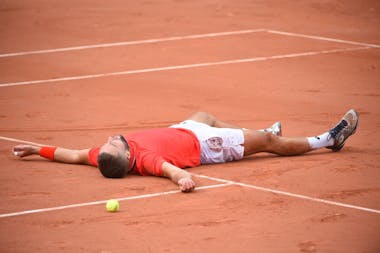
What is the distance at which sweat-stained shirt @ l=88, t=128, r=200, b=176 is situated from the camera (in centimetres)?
992

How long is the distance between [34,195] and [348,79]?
6.52m

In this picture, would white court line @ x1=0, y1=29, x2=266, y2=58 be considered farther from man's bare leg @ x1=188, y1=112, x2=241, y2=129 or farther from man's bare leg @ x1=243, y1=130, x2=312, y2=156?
man's bare leg @ x1=243, y1=130, x2=312, y2=156

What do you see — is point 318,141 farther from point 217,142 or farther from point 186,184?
point 186,184

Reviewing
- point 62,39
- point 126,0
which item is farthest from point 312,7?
point 62,39

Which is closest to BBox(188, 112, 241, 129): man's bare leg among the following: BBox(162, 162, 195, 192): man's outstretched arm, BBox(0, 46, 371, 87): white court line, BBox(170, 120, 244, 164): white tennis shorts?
BBox(170, 120, 244, 164): white tennis shorts

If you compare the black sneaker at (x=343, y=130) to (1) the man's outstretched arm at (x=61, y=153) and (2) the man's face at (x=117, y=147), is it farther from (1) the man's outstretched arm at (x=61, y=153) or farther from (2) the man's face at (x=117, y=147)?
(1) the man's outstretched arm at (x=61, y=153)

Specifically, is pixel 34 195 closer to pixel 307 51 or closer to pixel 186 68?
pixel 186 68

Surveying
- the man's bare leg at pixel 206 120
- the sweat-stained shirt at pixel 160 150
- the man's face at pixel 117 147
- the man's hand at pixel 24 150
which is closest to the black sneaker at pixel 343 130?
the man's bare leg at pixel 206 120

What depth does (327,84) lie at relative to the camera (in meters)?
14.3

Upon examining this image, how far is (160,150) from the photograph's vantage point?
1006 cm

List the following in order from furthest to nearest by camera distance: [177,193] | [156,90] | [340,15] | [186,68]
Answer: [340,15] < [186,68] < [156,90] < [177,193]

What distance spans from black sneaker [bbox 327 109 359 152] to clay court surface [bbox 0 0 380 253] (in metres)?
0.15

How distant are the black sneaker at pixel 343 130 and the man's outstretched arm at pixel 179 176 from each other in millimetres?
1961

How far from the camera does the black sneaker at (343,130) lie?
10695mm
